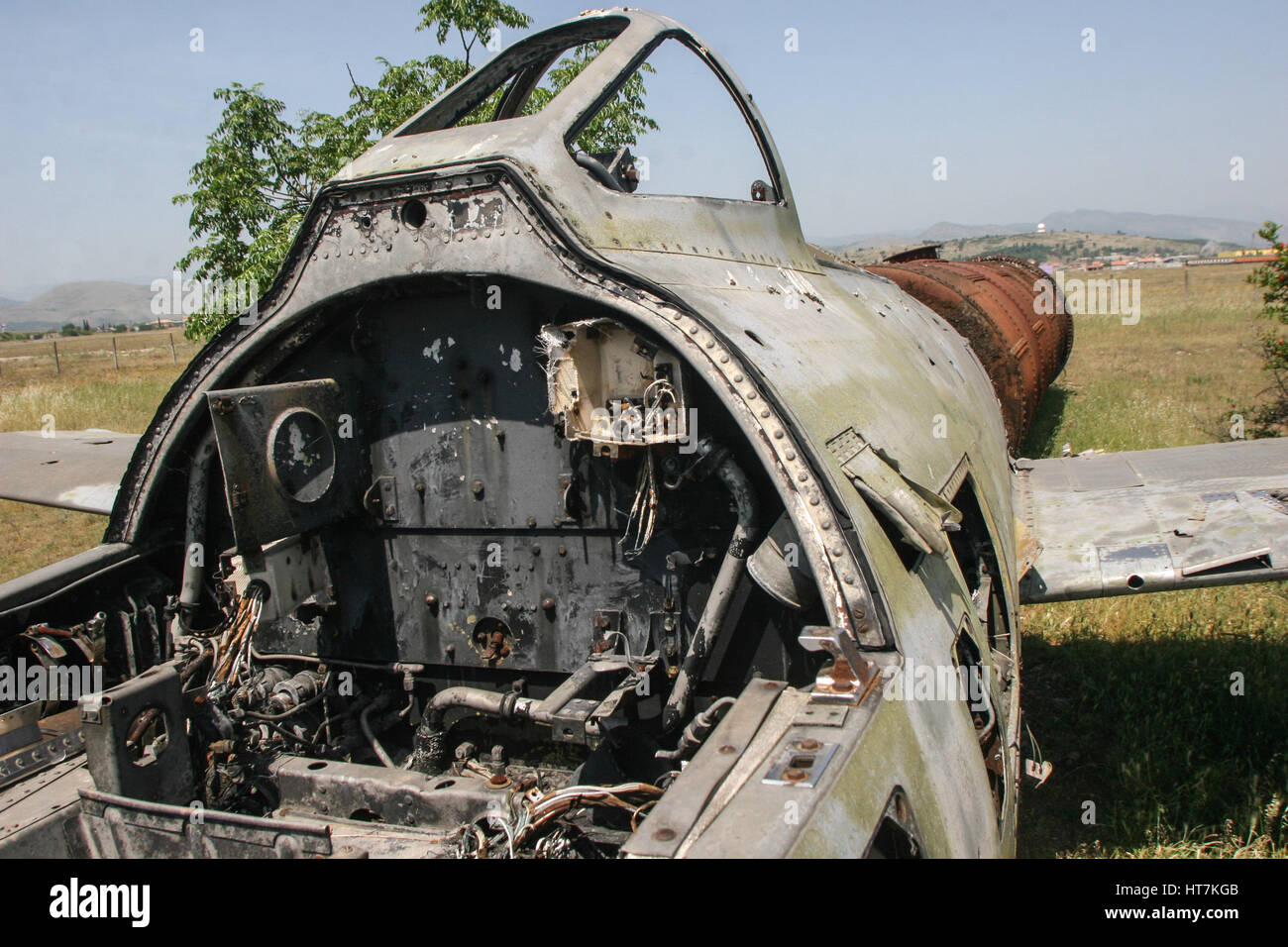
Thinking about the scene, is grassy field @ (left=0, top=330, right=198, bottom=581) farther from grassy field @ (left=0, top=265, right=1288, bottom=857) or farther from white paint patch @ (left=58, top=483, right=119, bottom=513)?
white paint patch @ (left=58, top=483, right=119, bottom=513)

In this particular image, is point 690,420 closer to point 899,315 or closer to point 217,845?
point 217,845

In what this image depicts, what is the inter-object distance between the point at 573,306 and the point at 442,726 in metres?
1.87

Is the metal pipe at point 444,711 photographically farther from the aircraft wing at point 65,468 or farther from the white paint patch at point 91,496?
the white paint patch at point 91,496

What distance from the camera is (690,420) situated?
3.13 meters

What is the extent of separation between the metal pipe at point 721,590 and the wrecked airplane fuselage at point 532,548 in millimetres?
12

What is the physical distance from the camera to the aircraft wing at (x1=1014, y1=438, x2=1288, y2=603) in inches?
177

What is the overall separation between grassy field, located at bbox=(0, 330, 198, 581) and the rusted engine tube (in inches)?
364

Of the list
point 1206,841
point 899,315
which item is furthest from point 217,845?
point 899,315

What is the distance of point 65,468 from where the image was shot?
Answer: 6.55m

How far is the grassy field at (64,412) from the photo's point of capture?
33.9ft

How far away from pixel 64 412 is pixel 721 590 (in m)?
17.7

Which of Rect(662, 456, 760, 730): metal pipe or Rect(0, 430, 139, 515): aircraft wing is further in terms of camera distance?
Rect(0, 430, 139, 515): aircraft wing

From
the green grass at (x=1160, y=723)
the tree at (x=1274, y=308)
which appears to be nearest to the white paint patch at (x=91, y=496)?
the green grass at (x=1160, y=723)

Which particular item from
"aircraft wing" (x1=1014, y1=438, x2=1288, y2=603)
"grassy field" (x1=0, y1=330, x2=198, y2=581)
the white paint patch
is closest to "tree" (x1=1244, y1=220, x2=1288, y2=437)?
"aircraft wing" (x1=1014, y1=438, x2=1288, y2=603)
